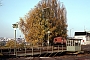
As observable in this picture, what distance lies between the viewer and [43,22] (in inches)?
2133

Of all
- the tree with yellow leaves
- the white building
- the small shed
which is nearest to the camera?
the small shed

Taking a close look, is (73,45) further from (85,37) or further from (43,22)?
(85,37)

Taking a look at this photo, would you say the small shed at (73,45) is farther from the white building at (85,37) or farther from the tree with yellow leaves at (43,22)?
the white building at (85,37)

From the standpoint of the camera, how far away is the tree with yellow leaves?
2106 inches

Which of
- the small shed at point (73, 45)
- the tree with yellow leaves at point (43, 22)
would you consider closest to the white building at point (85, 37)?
the tree with yellow leaves at point (43, 22)

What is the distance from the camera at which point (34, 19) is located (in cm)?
5497

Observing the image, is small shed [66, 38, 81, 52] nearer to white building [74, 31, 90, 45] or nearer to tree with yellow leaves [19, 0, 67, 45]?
tree with yellow leaves [19, 0, 67, 45]

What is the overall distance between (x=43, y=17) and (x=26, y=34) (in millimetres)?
7256

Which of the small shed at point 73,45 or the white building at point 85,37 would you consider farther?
the white building at point 85,37

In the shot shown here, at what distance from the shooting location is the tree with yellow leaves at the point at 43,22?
53.5m

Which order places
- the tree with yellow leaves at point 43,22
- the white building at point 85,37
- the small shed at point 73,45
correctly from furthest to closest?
the white building at point 85,37, the tree with yellow leaves at point 43,22, the small shed at point 73,45

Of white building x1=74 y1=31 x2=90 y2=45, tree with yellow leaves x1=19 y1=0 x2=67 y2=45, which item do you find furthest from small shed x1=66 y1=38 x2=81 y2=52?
white building x1=74 y1=31 x2=90 y2=45

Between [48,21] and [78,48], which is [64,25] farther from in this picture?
[78,48]

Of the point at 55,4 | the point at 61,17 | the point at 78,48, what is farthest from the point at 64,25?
the point at 78,48
